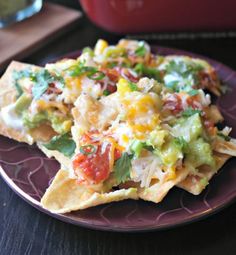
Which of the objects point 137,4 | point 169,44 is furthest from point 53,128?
point 169,44

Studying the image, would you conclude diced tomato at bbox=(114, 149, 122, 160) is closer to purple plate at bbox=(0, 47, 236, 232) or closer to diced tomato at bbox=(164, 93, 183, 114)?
purple plate at bbox=(0, 47, 236, 232)

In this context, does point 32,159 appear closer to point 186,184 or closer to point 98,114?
point 98,114

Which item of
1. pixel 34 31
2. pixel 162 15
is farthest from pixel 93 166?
pixel 34 31

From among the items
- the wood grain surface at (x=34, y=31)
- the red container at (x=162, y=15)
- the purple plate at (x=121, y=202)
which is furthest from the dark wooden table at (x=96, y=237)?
the red container at (x=162, y=15)

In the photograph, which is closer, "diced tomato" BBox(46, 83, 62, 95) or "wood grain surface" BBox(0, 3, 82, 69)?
"diced tomato" BBox(46, 83, 62, 95)

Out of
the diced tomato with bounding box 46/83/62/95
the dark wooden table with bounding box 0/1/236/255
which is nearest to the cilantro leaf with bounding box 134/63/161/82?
the diced tomato with bounding box 46/83/62/95

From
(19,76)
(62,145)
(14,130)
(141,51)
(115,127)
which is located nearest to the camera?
(115,127)

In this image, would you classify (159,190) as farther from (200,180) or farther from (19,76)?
(19,76)
